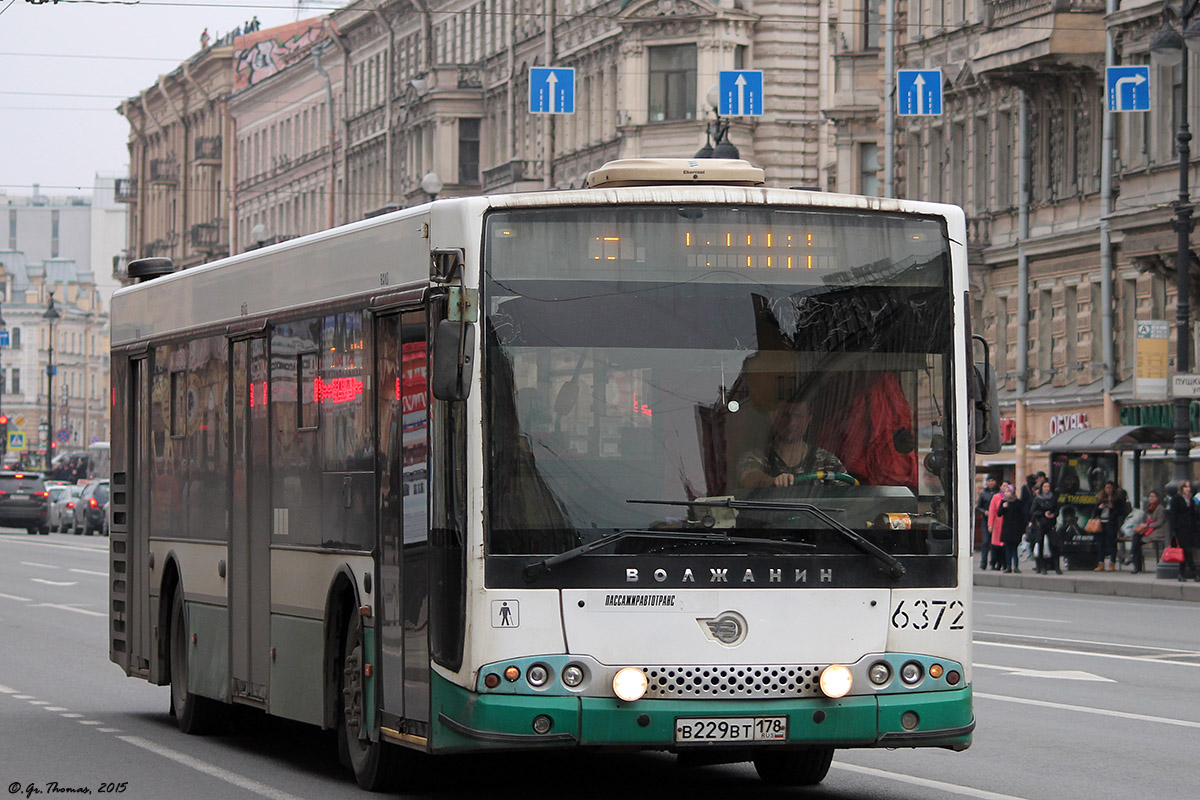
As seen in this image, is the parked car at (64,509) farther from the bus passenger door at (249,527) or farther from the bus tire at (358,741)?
the bus tire at (358,741)

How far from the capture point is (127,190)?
131 metres

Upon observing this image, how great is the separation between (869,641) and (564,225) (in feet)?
6.87

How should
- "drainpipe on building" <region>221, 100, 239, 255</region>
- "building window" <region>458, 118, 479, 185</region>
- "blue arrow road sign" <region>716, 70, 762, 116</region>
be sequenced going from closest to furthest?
1. "blue arrow road sign" <region>716, 70, 762, 116</region>
2. "building window" <region>458, 118, 479, 185</region>
3. "drainpipe on building" <region>221, 100, 239, 255</region>

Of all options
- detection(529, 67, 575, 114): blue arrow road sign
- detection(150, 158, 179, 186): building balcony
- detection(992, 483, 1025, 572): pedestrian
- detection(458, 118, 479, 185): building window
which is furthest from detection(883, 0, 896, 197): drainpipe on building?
detection(150, 158, 179, 186): building balcony

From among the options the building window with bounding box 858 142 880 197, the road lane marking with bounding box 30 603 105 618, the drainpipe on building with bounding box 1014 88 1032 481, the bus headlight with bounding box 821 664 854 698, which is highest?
the building window with bounding box 858 142 880 197

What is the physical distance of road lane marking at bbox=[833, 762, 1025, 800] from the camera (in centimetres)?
1145

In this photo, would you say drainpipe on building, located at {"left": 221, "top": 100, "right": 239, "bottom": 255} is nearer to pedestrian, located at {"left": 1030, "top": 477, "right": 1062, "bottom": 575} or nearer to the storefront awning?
the storefront awning

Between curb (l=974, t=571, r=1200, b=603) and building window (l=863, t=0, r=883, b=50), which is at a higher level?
building window (l=863, t=0, r=883, b=50)

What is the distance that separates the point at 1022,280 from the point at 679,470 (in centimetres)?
4143

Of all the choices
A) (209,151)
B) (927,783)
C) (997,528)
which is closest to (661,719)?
(927,783)

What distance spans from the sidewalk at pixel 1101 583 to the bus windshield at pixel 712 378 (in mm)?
22682

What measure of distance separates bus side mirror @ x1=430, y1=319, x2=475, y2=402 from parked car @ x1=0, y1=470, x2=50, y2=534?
61.4 meters

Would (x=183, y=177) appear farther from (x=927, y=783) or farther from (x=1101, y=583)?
(x=927, y=783)

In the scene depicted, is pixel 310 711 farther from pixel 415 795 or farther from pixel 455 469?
pixel 455 469
